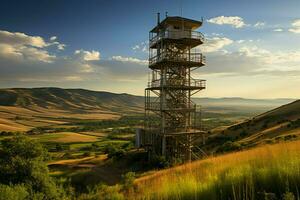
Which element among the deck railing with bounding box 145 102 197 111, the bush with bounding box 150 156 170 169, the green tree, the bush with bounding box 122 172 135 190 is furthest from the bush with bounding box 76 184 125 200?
the deck railing with bounding box 145 102 197 111

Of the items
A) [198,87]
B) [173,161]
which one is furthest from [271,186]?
[198,87]

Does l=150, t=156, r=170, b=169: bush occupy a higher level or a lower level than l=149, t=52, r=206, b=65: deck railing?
lower

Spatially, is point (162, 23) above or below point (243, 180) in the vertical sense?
above

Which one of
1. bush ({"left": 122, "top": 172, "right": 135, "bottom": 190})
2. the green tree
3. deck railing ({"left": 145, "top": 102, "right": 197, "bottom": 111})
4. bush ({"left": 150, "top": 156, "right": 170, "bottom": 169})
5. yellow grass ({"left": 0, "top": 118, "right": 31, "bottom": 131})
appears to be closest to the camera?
bush ({"left": 122, "top": 172, "right": 135, "bottom": 190})

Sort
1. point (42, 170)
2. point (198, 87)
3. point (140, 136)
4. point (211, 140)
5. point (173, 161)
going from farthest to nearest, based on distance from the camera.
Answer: point (211, 140)
point (140, 136)
point (198, 87)
point (173, 161)
point (42, 170)

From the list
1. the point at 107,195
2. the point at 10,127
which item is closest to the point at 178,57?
the point at 107,195

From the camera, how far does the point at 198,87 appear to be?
35125 millimetres

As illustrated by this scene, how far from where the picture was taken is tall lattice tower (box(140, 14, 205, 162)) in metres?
34.6

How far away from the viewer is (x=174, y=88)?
34688 millimetres

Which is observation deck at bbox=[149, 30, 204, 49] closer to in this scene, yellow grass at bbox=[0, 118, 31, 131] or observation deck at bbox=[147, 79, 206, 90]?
observation deck at bbox=[147, 79, 206, 90]

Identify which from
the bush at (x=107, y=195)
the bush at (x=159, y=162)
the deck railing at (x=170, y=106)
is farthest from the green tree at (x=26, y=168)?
the deck railing at (x=170, y=106)

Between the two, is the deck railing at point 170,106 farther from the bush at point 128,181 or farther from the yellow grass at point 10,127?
the yellow grass at point 10,127

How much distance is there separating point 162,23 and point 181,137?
1429 centimetres

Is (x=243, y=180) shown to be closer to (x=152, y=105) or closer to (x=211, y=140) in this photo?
(x=152, y=105)
